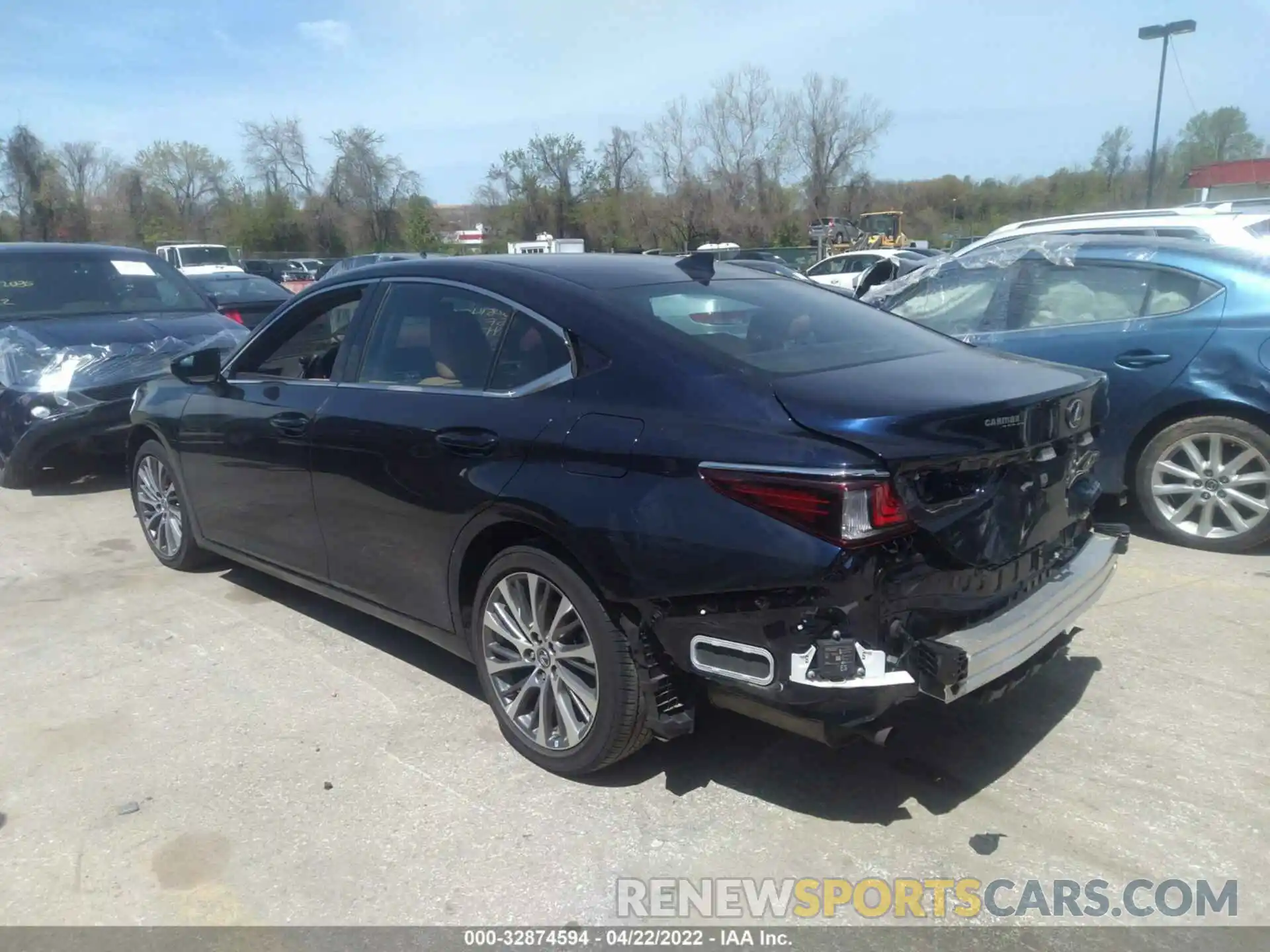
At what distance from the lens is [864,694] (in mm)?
2662

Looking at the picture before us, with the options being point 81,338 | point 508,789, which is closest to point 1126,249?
point 508,789

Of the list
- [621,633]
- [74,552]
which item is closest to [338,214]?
[74,552]

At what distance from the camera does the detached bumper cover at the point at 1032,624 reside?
2.72 metres

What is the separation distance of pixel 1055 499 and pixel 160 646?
381cm

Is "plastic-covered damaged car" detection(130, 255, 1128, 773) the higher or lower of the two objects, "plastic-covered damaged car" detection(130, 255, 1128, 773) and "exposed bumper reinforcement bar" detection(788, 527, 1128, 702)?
the higher

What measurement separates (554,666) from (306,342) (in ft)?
7.12

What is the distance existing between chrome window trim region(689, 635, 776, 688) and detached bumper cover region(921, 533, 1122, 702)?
412 mm

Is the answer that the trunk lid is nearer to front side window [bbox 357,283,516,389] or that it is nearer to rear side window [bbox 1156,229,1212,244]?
front side window [bbox 357,283,516,389]

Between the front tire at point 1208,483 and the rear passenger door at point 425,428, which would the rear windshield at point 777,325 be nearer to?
the rear passenger door at point 425,428

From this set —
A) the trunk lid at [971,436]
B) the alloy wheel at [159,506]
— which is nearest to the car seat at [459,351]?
the trunk lid at [971,436]

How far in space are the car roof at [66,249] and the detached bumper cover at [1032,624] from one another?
7.92 meters

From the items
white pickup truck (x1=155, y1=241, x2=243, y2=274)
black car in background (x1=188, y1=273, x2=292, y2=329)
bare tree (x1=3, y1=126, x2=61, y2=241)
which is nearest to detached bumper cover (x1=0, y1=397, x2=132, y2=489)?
black car in background (x1=188, y1=273, x2=292, y2=329)

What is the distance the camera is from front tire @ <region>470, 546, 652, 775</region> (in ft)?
10.1

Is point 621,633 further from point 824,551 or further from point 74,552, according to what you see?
point 74,552
